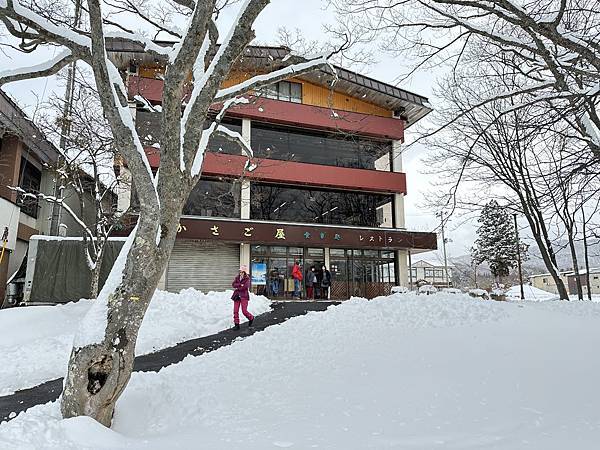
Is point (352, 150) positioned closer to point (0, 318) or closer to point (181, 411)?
point (0, 318)

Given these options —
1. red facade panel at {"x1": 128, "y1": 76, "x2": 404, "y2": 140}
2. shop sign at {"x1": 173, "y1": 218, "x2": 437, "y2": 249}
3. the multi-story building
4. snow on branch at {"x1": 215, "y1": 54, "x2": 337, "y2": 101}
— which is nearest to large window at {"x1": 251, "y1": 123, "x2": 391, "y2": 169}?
the multi-story building

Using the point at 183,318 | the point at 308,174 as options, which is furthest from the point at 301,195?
the point at 183,318

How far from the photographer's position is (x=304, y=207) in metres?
24.4

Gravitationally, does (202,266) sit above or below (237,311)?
above

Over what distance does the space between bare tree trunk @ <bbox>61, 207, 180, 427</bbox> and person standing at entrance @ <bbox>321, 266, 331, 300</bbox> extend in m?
18.2

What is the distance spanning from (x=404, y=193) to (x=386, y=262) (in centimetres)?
430

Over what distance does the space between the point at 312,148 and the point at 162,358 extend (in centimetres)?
1846

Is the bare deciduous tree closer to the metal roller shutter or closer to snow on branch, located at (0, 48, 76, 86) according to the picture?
snow on branch, located at (0, 48, 76, 86)

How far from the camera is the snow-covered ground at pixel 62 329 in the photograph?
779 centimetres

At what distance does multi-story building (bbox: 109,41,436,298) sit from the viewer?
71.8ft

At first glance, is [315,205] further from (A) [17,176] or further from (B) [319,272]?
(A) [17,176]

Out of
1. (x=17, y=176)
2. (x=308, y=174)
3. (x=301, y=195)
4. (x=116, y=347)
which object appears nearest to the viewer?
(x=116, y=347)

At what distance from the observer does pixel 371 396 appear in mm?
5332

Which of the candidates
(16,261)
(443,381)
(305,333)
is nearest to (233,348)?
(305,333)
